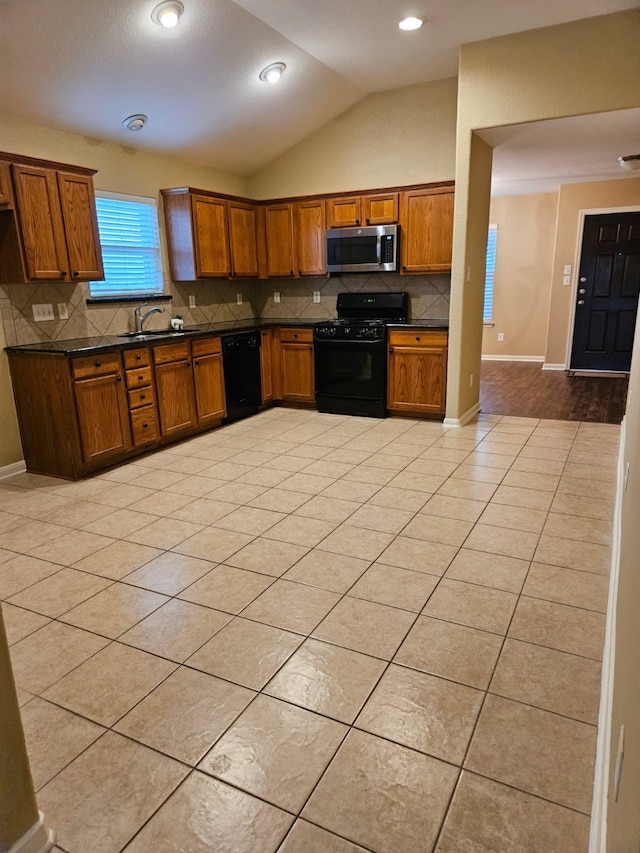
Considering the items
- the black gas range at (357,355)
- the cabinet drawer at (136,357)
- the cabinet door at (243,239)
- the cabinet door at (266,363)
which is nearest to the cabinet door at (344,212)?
the black gas range at (357,355)

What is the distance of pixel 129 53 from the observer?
3531mm

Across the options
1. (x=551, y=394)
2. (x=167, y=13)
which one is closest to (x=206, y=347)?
(x=167, y=13)

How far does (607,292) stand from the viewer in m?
7.28

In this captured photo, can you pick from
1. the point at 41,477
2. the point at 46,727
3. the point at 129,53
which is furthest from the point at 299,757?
the point at 129,53

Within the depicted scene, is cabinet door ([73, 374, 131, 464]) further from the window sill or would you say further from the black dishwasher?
the black dishwasher

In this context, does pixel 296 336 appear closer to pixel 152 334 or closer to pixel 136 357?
pixel 152 334

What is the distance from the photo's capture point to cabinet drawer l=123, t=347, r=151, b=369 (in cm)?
408

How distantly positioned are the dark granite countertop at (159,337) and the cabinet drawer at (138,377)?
19cm

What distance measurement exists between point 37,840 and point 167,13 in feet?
13.0

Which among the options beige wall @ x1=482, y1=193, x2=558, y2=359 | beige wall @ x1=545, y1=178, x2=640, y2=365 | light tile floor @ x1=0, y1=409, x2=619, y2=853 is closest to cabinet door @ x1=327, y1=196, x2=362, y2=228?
light tile floor @ x1=0, y1=409, x2=619, y2=853

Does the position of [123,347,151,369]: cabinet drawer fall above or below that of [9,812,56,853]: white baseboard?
above

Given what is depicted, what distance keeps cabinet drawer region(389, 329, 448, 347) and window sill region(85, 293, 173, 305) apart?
6.95ft

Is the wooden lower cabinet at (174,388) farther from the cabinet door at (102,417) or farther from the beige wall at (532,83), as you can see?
the beige wall at (532,83)

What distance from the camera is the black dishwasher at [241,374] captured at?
5.21 metres
